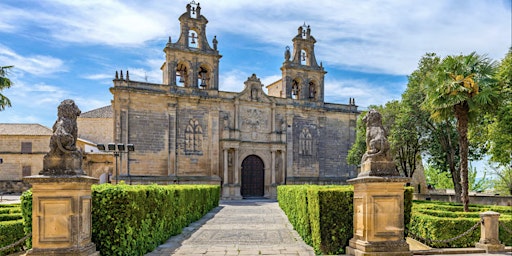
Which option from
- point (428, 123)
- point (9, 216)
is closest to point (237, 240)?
point (9, 216)

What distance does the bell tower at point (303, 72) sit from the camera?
106ft

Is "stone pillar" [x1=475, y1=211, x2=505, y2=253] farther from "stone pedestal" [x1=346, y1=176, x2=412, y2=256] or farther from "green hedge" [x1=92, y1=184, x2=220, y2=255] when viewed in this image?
"green hedge" [x1=92, y1=184, x2=220, y2=255]

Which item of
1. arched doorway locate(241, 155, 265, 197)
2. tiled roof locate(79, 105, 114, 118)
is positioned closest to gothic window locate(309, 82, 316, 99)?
arched doorway locate(241, 155, 265, 197)

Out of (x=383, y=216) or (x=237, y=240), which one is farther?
(x=237, y=240)

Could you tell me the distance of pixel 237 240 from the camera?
11023 millimetres

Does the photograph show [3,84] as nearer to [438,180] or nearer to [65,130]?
[65,130]

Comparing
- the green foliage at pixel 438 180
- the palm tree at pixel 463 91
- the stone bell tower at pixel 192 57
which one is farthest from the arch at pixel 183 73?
the green foliage at pixel 438 180

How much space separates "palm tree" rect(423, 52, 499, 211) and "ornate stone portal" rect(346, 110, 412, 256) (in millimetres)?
9367

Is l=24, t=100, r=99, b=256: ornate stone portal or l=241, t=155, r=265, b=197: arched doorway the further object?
l=241, t=155, r=265, b=197: arched doorway

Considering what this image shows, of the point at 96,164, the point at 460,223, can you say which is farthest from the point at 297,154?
the point at 460,223

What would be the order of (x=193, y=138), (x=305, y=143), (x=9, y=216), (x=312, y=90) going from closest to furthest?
1. (x=9, y=216)
2. (x=193, y=138)
3. (x=305, y=143)
4. (x=312, y=90)

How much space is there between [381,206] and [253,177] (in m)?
24.0

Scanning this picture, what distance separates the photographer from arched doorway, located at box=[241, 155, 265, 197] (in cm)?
3083

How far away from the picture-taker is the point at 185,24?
2877 centimetres
